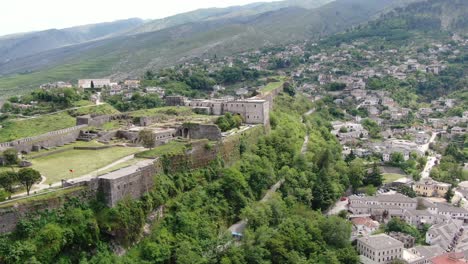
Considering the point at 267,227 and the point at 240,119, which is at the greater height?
the point at 240,119

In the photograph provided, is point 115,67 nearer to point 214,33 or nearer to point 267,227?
point 214,33

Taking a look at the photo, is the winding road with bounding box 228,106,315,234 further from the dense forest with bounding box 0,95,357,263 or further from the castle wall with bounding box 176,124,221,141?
the castle wall with bounding box 176,124,221,141

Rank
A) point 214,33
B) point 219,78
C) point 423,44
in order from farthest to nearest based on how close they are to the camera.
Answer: point 214,33
point 423,44
point 219,78

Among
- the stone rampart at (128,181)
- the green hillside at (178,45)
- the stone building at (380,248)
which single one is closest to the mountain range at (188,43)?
the green hillside at (178,45)

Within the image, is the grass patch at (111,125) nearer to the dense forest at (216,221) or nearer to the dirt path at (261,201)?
the dense forest at (216,221)

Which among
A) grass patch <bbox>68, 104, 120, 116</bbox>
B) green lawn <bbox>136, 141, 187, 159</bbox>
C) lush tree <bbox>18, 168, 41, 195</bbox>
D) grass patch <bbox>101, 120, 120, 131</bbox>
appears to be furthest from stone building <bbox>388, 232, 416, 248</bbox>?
grass patch <bbox>68, 104, 120, 116</bbox>

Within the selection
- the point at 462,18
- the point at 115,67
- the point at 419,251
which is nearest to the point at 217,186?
the point at 419,251
